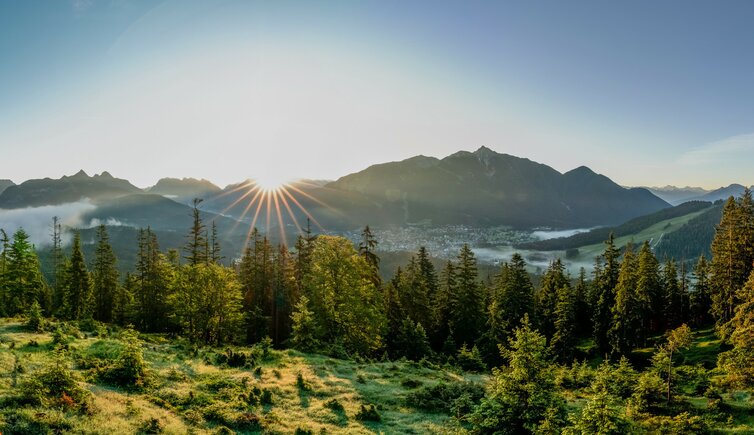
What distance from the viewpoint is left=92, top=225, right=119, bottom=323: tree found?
64.4 meters

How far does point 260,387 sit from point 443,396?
37.0 ft

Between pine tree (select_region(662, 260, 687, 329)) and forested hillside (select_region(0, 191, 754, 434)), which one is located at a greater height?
forested hillside (select_region(0, 191, 754, 434))

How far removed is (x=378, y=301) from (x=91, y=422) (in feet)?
108

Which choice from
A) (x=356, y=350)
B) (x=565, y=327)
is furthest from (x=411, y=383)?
(x=565, y=327)

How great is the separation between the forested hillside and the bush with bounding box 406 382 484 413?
0.41 ft

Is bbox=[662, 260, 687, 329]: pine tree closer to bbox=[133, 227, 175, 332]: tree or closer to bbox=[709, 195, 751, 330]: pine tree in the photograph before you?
bbox=[709, 195, 751, 330]: pine tree

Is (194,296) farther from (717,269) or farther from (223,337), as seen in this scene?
(717,269)

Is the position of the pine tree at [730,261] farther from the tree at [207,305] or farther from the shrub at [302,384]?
the tree at [207,305]

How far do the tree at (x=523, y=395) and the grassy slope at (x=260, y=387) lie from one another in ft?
13.5

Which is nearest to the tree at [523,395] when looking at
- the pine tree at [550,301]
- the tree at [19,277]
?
the pine tree at [550,301]

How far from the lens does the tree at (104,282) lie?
64438mm

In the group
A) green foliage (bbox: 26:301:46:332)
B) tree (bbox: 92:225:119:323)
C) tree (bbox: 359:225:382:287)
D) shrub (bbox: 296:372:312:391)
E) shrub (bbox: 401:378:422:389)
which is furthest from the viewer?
tree (bbox: 92:225:119:323)

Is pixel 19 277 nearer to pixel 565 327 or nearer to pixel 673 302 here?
pixel 565 327

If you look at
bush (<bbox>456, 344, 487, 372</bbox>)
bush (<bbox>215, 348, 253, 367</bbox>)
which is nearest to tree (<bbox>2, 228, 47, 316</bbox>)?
bush (<bbox>215, 348, 253, 367</bbox>)
